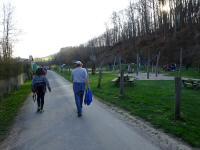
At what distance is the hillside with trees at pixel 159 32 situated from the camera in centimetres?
5674

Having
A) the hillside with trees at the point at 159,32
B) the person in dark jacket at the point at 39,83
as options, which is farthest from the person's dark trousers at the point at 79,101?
the hillside with trees at the point at 159,32

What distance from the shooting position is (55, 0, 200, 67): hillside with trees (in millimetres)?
56744

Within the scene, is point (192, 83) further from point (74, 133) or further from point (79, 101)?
point (74, 133)

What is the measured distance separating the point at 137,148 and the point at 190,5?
65.4m

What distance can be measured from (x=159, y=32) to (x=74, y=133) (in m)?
73.3

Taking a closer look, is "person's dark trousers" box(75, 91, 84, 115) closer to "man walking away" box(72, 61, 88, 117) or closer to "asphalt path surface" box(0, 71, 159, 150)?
"man walking away" box(72, 61, 88, 117)

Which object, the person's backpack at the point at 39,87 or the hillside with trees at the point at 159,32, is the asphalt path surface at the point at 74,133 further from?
the hillside with trees at the point at 159,32

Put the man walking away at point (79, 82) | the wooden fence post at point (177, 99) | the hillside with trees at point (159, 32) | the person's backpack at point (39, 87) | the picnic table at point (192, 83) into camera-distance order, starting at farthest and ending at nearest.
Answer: the hillside with trees at point (159, 32) < the picnic table at point (192, 83) < the person's backpack at point (39, 87) < the man walking away at point (79, 82) < the wooden fence post at point (177, 99)

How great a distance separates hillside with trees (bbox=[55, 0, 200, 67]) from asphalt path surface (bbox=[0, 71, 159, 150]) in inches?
1188

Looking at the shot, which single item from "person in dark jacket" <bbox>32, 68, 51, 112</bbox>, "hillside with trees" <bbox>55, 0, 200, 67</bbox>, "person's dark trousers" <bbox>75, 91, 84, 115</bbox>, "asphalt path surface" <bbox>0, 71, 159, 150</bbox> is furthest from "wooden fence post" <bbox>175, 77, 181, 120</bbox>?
"hillside with trees" <bbox>55, 0, 200, 67</bbox>

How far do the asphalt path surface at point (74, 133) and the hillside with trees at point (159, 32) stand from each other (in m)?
30.2

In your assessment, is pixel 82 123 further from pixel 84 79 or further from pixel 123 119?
pixel 84 79

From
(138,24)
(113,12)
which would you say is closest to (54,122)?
(138,24)

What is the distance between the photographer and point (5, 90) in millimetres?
20719
